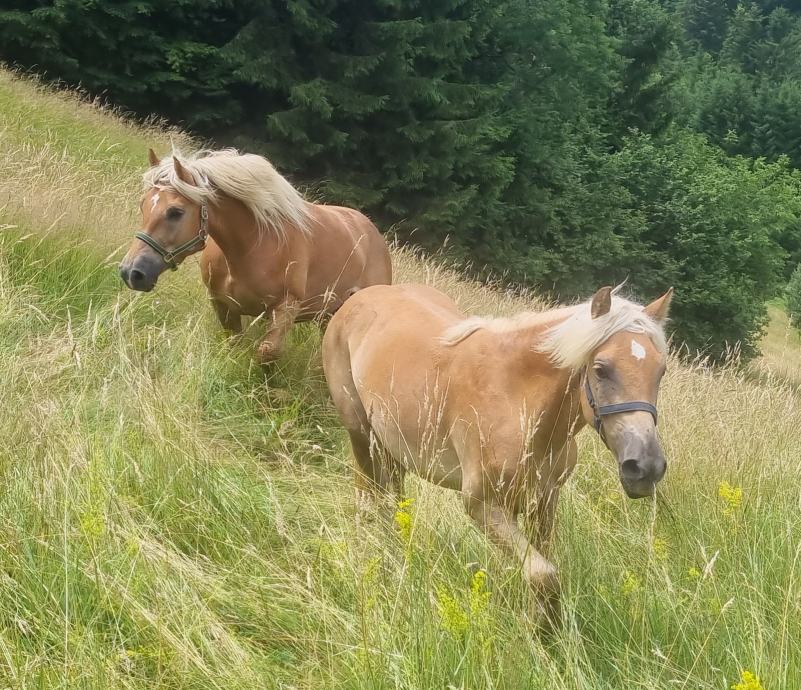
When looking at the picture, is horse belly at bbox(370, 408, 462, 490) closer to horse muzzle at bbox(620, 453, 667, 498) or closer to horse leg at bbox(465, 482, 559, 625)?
horse leg at bbox(465, 482, 559, 625)

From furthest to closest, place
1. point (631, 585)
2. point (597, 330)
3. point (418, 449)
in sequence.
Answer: point (418, 449), point (597, 330), point (631, 585)

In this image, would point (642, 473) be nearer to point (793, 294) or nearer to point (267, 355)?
point (267, 355)

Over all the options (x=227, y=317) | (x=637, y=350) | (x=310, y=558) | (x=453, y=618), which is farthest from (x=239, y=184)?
(x=453, y=618)

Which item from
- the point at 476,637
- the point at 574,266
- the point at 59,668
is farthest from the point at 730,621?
the point at 574,266

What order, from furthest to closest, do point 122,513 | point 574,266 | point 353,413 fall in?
1. point 574,266
2. point 353,413
3. point 122,513

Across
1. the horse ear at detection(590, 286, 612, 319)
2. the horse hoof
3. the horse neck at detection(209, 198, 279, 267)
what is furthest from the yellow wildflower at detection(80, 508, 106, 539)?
the horse neck at detection(209, 198, 279, 267)

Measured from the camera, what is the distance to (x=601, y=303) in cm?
303

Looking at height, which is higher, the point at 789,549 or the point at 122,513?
the point at 789,549

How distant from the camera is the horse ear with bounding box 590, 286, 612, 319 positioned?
3.00 meters

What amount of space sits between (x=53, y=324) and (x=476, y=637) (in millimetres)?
4058

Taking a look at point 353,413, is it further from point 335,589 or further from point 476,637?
point 476,637

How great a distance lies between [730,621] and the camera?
2.85m

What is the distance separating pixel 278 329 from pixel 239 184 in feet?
3.39

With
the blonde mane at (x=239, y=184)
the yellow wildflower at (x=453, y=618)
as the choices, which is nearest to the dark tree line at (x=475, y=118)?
the blonde mane at (x=239, y=184)
